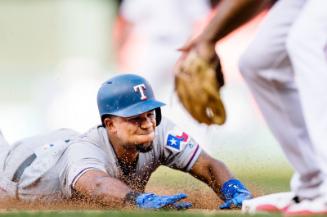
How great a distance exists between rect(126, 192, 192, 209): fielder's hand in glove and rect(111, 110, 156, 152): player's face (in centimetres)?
42

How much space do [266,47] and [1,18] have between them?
639 centimetres

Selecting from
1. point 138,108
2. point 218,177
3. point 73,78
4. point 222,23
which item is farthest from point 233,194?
point 73,78

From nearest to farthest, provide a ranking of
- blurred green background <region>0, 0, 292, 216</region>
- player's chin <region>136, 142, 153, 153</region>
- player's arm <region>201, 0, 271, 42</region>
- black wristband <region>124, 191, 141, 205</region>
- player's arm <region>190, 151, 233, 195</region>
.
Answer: player's arm <region>201, 0, 271, 42</region> → black wristband <region>124, 191, 141, 205</region> → player's chin <region>136, 142, 153, 153</region> → player's arm <region>190, 151, 233, 195</region> → blurred green background <region>0, 0, 292, 216</region>

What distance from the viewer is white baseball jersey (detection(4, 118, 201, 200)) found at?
16.9 ft

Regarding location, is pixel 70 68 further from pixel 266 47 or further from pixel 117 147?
pixel 266 47

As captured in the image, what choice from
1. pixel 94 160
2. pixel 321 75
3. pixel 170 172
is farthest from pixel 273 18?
pixel 170 172

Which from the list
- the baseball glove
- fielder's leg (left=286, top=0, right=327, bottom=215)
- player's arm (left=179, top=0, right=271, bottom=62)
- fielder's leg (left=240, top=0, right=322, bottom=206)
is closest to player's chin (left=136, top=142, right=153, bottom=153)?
the baseball glove

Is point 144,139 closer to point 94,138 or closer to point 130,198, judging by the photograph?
point 94,138

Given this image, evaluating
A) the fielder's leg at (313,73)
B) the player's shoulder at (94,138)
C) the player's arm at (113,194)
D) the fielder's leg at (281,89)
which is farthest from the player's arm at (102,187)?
the fielder's leg at (313,73)

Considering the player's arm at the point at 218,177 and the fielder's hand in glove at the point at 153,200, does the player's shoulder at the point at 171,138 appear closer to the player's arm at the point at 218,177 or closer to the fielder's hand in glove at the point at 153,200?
the player's arm at the point at 218,177

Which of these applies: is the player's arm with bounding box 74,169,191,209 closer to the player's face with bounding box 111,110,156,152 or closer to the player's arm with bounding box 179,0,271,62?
the player's face with bounding box 111,110,156,152

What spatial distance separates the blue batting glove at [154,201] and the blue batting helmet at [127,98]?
0.61 metres

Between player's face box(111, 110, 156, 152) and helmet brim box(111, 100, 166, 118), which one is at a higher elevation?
helmet brim box(111, 100, 166, 118)

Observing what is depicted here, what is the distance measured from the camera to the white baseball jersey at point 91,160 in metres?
5.14
